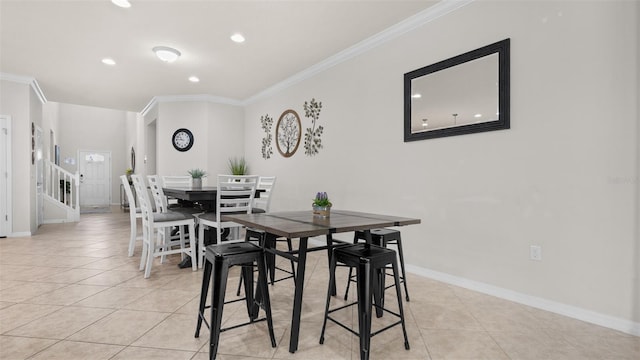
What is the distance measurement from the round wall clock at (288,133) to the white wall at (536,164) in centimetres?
174

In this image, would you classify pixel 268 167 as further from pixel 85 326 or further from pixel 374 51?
pixel 85 326

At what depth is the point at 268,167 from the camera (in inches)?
235

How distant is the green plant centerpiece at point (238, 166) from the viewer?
648 cm

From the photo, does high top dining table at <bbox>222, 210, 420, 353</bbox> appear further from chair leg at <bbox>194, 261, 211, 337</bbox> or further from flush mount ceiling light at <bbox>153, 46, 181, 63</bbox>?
flush mount ceiling light at <bbox>153, 46, 181, 63</bbox>

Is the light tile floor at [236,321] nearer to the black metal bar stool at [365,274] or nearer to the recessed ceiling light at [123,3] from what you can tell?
the black metal bar stool at [365,274]

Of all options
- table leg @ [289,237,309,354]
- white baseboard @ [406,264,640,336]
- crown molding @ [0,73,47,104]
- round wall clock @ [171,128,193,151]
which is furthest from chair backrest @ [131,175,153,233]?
crown molding @ [0,73,47,104]

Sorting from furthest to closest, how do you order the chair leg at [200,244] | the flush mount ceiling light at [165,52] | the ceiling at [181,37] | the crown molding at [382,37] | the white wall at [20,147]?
the white wall at [20,147] < the flush mount ceiling light at [165,52] < the chair leg at [200,244] < the ceiling at [181,37] < the crown molding at [382,37]

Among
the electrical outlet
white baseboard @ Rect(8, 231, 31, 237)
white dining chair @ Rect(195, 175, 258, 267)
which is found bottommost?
white baseboard @ Rect(8, 231, 31, 237)

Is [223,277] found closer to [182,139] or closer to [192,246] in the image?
[192,246]

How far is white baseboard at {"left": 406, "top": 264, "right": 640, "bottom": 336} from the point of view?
6.86 ft

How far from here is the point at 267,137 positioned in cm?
604

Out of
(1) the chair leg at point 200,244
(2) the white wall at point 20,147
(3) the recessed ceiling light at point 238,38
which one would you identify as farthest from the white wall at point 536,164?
(2) the white wall at point 20,147

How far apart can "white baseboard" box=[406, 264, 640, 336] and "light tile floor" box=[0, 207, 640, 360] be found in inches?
2.3

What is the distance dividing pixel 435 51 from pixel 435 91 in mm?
408
